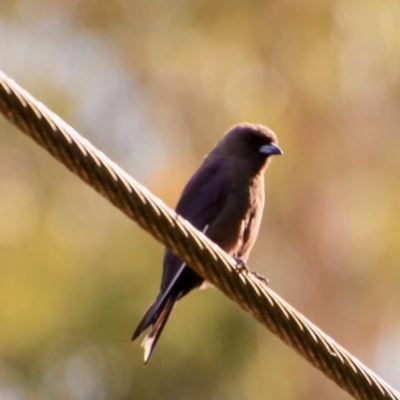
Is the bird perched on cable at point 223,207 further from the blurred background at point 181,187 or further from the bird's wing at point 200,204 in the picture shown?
the blurred background at point 181,187

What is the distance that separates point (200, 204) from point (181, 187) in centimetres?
380

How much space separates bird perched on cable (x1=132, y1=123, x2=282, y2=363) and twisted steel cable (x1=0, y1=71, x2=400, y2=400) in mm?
1554

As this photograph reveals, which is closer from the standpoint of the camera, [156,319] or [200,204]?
[156,319]

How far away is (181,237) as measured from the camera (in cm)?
367

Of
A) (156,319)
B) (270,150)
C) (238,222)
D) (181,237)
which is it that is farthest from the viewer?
(270,150)

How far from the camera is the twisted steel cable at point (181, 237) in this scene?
10.9 ft

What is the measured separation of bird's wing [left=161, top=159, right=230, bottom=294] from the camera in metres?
5.78

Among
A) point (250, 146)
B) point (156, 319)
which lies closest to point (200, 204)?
point (250, 146)

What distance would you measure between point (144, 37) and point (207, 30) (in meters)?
0.78

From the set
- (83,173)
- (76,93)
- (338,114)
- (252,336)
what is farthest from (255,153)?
(338,114)

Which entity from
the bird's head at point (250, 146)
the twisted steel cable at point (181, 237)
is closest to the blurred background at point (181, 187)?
the bird's head at point (250, 146)

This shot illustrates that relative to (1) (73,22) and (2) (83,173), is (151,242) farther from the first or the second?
(2) (83,173)

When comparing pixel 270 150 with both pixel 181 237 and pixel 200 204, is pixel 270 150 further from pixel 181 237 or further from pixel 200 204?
pixel 181 237

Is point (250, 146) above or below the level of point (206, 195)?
above
